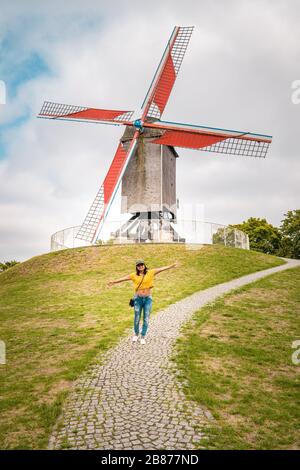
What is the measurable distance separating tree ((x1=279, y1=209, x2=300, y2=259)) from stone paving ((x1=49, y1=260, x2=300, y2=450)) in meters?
45.7

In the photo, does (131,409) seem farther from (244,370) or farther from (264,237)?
(264,237)

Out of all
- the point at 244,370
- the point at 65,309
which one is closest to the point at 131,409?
the point at 244,370

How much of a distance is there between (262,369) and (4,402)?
5157mm

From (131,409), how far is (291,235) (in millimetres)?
51568

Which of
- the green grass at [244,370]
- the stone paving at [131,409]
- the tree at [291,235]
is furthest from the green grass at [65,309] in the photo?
the tree at [291,235]

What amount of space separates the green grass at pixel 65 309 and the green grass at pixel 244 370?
7.55ft

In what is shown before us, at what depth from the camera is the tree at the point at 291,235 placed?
49203 millimetres

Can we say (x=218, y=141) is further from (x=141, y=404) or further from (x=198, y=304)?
(x=141, y=404)

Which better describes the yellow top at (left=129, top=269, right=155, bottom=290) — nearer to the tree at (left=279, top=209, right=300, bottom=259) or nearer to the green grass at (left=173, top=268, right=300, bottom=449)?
the green grass at (left=173, top=268, right=300, bottom=449)

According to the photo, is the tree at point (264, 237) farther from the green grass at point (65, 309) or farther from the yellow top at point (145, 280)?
the yellow top at point (145, 280)

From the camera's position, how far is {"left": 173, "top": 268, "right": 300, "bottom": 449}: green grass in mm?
4758

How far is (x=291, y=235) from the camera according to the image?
5175cm

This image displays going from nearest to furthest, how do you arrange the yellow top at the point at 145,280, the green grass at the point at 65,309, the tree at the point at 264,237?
the green grass at the point at 65,309, the yellow top at the point at 145,280, the tree at the point at 264,237
